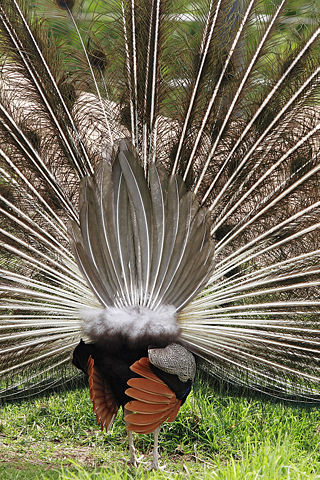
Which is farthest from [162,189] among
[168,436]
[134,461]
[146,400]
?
[168,436]

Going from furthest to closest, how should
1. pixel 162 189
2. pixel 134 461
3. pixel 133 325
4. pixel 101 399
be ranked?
pixel 134 461, pixel 162 189, pixel 101 399, pixel 133 325

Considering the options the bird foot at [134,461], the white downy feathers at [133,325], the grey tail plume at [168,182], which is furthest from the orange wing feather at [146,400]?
the bird foot at [134,461]

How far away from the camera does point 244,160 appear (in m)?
4.21

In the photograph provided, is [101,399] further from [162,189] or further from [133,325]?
[162,189]

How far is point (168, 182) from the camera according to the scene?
4.08m

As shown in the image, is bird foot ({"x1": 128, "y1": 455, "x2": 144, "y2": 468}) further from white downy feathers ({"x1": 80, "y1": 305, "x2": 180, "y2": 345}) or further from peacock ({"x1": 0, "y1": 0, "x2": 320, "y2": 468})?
white downy feathers ({"x1": 80, "y1": 305, "x2": 180, "y2": 345})

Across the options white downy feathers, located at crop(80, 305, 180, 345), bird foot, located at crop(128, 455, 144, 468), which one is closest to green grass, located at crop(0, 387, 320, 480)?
bird foot, located at crop(128, 455, 144, 468)

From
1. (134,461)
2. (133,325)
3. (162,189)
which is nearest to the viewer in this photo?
(133,325)

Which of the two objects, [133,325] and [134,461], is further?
[134,461]

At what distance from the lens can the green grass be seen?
15.5 feet

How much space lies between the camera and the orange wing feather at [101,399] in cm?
380

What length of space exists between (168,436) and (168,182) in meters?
2.37

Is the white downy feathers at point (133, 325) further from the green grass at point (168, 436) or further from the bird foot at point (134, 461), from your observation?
the bird foot at point (134, 461)

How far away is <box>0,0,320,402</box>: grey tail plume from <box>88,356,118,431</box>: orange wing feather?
0.35 metres
